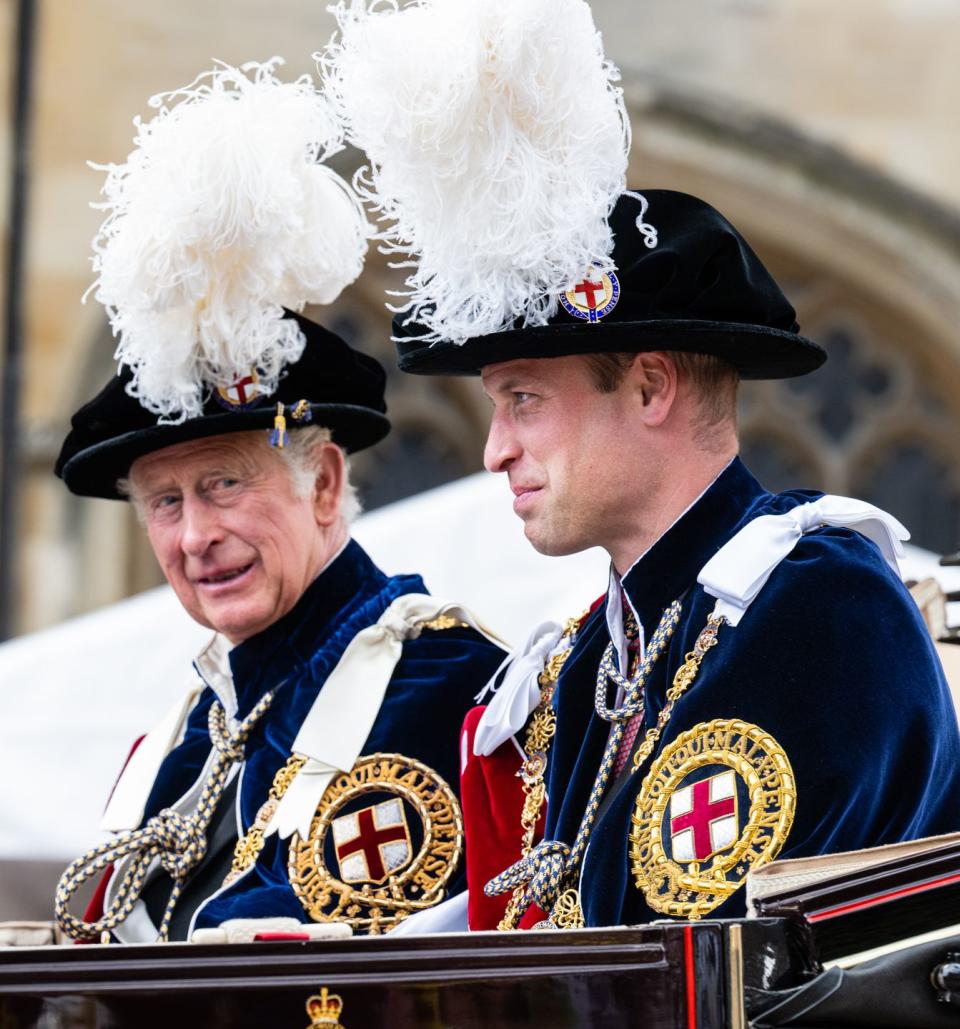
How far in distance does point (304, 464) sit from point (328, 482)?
10cm

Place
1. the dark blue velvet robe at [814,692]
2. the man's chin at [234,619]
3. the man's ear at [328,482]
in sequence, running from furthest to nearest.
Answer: the man's ear at [328,482] < the man's chin at [234,619] < the dark blue velvet robe at [814,692]

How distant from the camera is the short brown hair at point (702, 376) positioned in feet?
9.85

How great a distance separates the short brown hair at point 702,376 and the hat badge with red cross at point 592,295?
0.08 meters

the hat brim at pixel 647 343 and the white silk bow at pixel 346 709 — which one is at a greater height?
the hat brim at pixel 647 343

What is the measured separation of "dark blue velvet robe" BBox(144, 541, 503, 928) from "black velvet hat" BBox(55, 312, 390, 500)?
0.27 m

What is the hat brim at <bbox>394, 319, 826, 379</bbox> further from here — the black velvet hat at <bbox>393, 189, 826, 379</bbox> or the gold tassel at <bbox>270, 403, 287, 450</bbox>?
the gold tassel at <bbox>270, 403, 287, 450</bbox>

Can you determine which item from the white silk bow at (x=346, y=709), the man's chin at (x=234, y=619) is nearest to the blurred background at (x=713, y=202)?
the man's chin at (x=234, y=619)

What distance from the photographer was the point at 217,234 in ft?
12.9

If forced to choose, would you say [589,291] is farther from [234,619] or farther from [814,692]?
[234,619]

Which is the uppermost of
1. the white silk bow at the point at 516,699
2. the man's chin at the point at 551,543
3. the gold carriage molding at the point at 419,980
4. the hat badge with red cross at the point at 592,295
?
the hat badge with red cross at the point at 592,295

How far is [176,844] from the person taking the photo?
3.97 metres

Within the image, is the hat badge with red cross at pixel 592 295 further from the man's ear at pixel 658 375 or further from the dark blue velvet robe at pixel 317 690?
the dark blue velvet robe at pixel 317 690

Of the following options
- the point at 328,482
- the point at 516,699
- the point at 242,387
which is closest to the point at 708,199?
the point at 328,482

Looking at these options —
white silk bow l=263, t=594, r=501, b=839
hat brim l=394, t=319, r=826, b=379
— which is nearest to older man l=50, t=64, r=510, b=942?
white silk bow l=263, t=594, r=501, b=839
